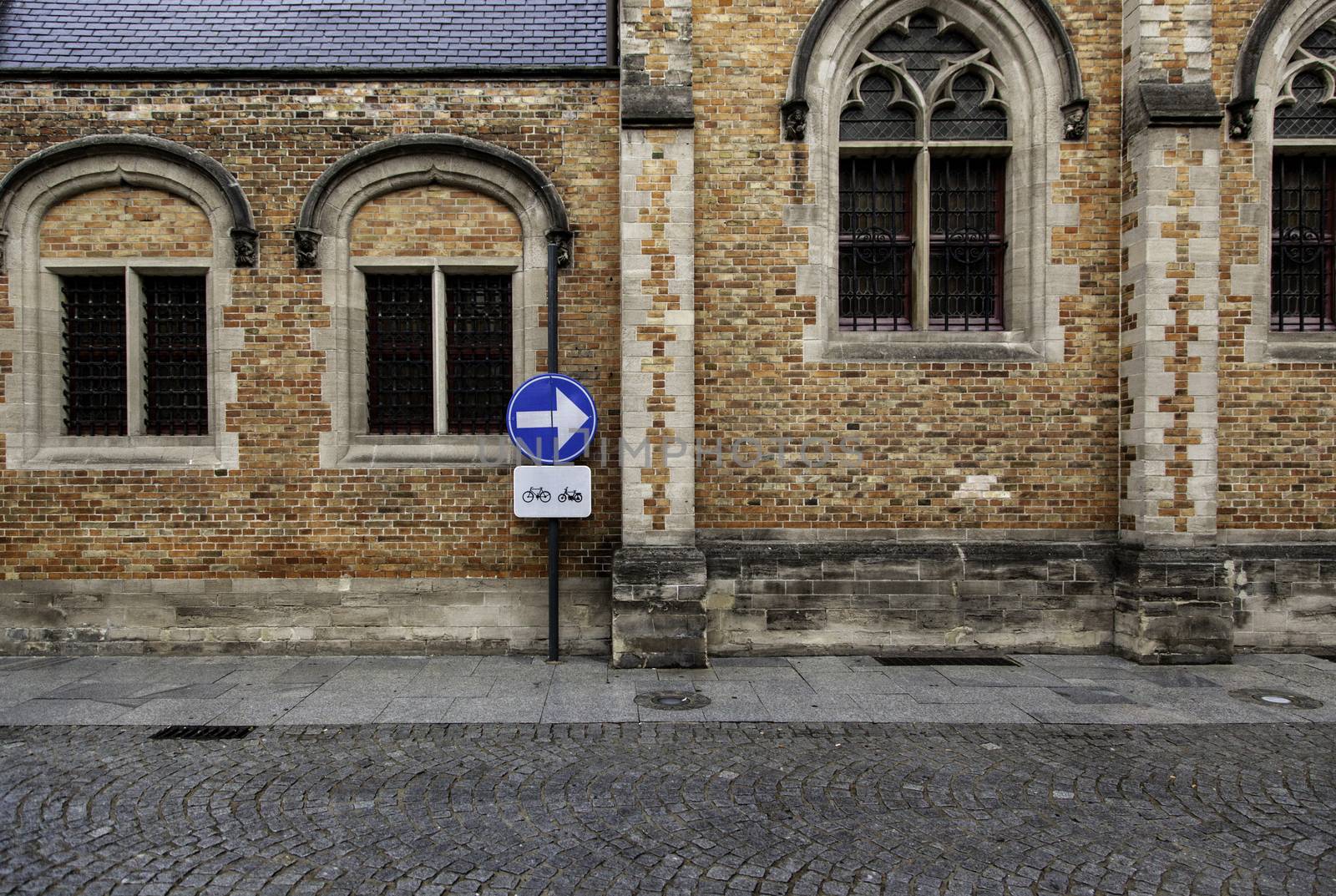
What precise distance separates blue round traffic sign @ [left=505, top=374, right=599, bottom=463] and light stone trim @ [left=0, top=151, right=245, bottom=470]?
3110 mm

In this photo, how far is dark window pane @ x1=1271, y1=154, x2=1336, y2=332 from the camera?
25.5ft

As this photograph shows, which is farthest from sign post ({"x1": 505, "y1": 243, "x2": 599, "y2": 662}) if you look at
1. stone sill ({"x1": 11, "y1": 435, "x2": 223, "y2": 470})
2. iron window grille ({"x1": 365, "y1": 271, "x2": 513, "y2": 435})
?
stone sill ({"x1": 11, "y1": 435, "x2": 223, "y2": 470})

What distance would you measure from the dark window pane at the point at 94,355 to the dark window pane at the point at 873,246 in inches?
301

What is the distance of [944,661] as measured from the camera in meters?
7.09

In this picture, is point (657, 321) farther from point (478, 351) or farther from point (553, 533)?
point (553, 533)

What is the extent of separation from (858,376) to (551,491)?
3322 mm

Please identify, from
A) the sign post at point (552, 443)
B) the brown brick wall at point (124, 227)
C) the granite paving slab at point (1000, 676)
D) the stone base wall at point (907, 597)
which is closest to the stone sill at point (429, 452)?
the sign post at point (552, 443)

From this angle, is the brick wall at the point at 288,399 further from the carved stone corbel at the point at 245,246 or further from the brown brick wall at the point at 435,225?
the brown brick wall at the point at 435,225

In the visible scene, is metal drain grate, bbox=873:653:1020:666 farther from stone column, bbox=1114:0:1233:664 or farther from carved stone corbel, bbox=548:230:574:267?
carved stone corbel, bbox=548:230:574:267

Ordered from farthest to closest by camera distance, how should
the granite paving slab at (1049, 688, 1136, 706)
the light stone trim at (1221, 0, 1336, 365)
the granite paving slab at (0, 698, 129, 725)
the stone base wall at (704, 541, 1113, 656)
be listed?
the light stone trim at (1221, 0, 1336, 365) < the stone base wall at (704, 541, 1113, 656) < the granite paving slab at (1049, 688, 1136, 706) < the granite paving slab at (0, 698, 129, 725)

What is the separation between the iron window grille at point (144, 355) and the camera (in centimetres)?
764

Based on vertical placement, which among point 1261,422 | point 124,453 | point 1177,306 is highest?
point 1177,306

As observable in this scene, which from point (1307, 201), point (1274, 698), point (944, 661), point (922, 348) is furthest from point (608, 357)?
point (1307, 201)

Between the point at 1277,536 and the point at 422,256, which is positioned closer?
the point at 1277,536
